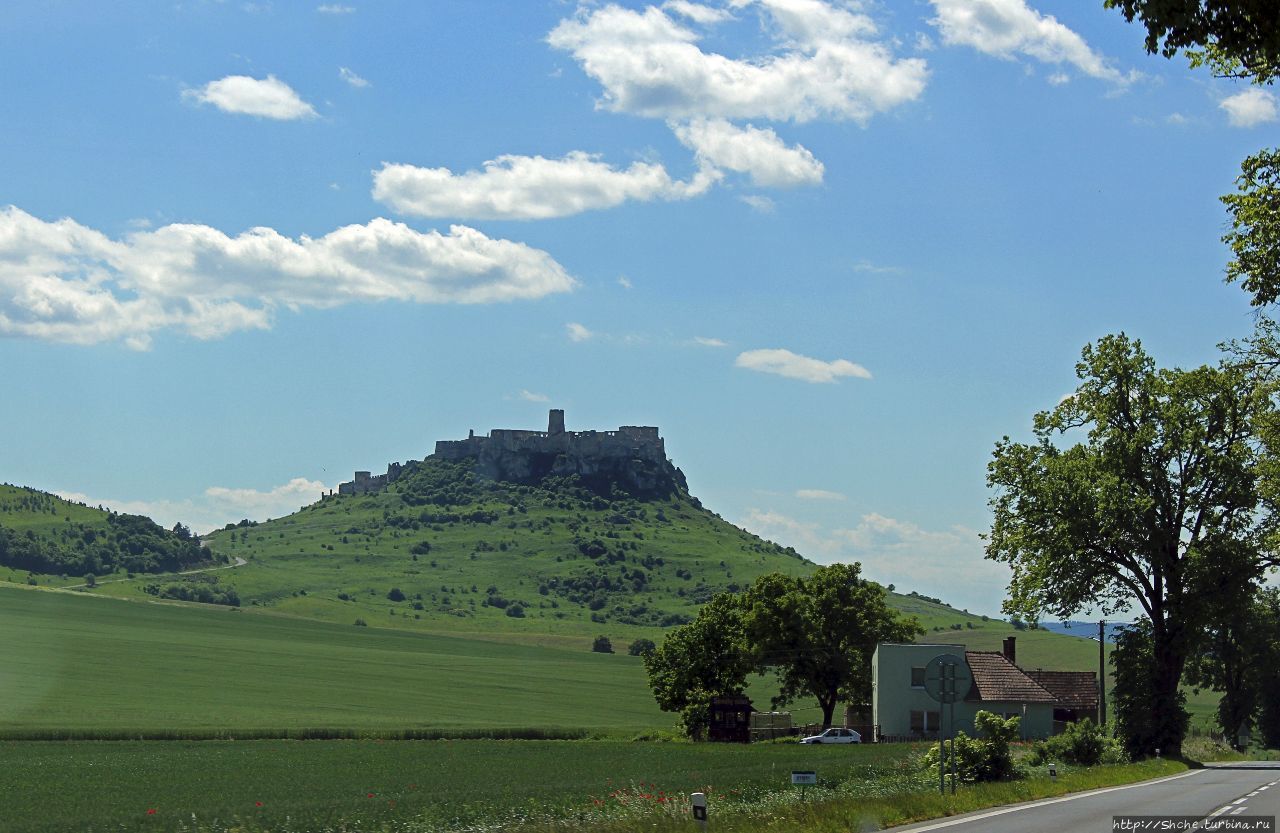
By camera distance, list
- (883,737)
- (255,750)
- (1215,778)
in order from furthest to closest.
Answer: (883,737) < (255,750) < (1215,778)

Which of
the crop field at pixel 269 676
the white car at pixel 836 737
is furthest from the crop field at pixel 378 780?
the crop field at pixel 269 676

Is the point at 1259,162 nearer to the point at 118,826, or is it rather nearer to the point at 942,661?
the point at 942,661

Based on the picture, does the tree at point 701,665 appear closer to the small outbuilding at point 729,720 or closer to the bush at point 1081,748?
the small outbuilding at point 729,720

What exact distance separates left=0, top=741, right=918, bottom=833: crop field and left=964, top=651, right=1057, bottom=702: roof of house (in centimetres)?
1597

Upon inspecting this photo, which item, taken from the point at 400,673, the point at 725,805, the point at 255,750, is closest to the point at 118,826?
the point at 725,805

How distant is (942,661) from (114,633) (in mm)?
134711

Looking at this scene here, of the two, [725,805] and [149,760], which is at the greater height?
[725,805]

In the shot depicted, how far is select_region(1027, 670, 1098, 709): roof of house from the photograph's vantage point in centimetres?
9350

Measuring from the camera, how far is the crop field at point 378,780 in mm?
32531

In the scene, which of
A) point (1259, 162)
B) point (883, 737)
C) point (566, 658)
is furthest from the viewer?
point (566, 658)

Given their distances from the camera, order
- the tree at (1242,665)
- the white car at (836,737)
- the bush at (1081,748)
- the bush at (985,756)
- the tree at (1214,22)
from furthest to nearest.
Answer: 1. the tree at (1242,665)
2. the white car at (836,737)
3. the bush at (1081,748)
4. the bush at (985,756)
5. the tree at (1214,22)

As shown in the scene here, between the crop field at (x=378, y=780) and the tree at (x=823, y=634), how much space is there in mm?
10704

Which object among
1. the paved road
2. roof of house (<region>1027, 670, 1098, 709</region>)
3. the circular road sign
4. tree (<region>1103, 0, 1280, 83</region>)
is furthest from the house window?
tree (<region>1103, 0, 1280, 83</region>)

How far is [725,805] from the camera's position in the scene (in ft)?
87.9
